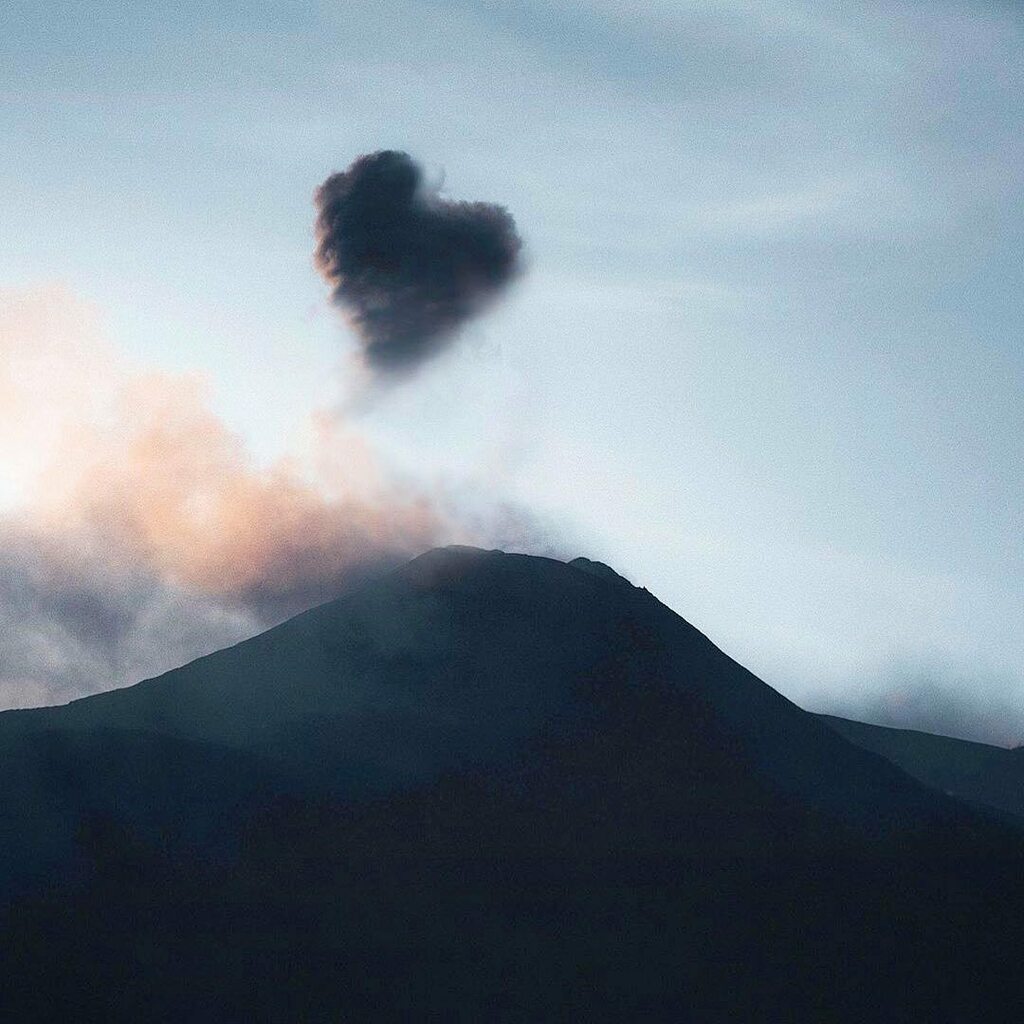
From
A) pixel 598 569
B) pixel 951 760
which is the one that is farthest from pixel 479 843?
pixel 951 760

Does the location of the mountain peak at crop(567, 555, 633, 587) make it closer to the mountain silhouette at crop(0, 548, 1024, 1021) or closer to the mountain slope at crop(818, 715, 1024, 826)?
the mountain silhouette at crop(0, 548, 1024, 1021)

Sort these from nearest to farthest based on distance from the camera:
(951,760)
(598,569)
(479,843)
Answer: (479,843) < (598,569) < (951,760)

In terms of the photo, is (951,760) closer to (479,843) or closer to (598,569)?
(598,569)

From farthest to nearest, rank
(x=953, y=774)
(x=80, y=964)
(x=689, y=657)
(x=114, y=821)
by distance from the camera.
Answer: (x=953, y=774) → (x=689, y=657) → (x=114, y=821) → (x=80, y=964)

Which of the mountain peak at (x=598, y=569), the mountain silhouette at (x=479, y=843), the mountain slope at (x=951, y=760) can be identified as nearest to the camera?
the mountain silhouette at (x=479, y=843)

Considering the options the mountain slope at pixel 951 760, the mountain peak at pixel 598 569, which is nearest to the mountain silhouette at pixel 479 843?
the mountain peak at pixel 598 569

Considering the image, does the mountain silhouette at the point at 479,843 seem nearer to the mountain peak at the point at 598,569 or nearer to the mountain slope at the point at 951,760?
the mountain peak at the point at 598,569

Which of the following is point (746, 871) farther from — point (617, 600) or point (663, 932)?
point (617, 600)

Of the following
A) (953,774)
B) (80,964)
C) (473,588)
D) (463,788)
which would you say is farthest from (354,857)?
(953,774)
